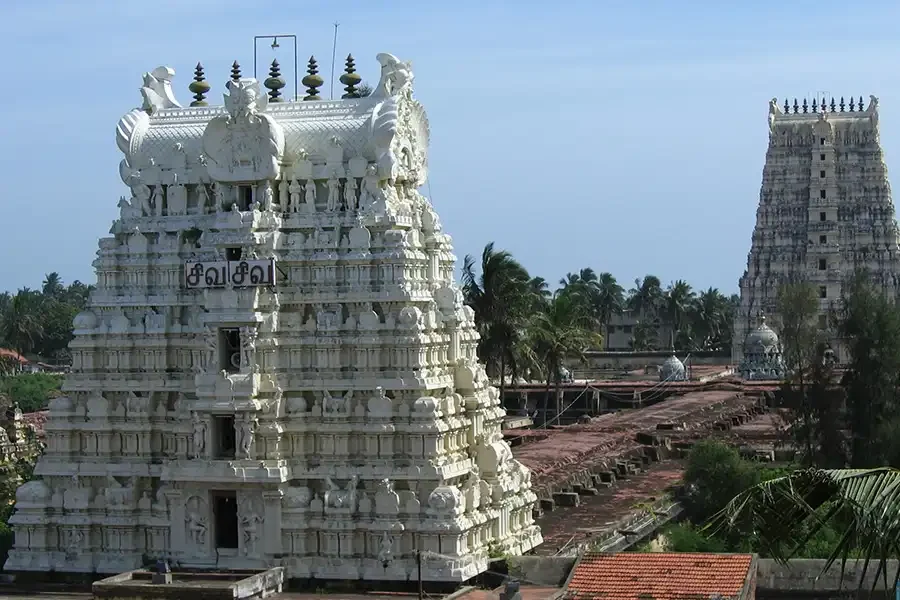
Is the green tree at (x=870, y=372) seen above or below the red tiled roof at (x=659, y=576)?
above

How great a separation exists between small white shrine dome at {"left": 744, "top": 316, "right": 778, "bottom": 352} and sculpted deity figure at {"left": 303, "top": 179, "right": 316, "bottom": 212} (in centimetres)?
7269

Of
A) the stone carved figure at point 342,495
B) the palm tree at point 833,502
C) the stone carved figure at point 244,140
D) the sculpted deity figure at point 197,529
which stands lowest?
the sculpted deity figure at point 197,529

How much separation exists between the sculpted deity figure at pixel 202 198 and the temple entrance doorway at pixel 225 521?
22.2 ft

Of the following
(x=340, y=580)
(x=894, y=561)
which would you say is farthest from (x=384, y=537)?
(x=894, y=561)

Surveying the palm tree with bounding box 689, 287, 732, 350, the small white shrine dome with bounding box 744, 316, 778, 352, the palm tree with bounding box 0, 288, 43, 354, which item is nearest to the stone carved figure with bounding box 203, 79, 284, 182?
the small white shrine dome with bounding box 744, 316, 778, 352

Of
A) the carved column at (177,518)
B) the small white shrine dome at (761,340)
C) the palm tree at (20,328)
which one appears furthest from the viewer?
the palm tree at (20,328)

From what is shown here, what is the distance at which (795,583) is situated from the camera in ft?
129

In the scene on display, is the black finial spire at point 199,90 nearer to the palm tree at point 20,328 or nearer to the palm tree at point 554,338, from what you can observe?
the palm tree at point 554,338

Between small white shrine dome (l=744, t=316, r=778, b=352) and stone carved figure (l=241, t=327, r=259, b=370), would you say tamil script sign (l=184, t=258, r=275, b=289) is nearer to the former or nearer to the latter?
stone carved figure (l=241, t=327, r=259, b=370)

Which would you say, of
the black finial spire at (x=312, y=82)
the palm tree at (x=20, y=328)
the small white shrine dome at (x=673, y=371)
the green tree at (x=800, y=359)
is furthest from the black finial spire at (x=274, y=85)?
the palm tree at (x=20, y=328)

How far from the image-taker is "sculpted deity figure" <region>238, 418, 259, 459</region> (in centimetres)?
4138

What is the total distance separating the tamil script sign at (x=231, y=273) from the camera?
42.1 m

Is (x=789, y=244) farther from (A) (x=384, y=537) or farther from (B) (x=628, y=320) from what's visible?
(A) (x=384, y=537)

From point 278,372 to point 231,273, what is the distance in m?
2.54
